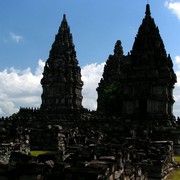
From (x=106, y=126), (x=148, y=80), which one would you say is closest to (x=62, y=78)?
(x=148, y=80)

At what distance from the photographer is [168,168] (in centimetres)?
1653

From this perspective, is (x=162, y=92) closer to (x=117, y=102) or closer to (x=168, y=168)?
(x=117, y=102)

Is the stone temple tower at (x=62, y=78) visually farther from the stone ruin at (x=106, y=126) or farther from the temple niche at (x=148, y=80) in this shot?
the temple niche at (x=148, y=80)

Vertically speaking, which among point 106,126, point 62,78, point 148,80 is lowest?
point 106,126

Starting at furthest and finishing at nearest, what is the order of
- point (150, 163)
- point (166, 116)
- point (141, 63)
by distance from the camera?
point (141, 63), point (166, 116), point (150, 163)

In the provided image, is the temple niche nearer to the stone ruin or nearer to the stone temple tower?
the stone ruin

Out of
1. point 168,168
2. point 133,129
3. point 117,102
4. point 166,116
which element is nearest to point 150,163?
point 168,168

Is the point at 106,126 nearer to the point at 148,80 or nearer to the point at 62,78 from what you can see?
the point at 148,80

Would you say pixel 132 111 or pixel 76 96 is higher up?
pixel 76 96

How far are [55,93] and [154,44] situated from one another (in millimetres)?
34202

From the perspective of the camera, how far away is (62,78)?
230ft

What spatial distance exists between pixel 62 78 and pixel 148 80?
115ft

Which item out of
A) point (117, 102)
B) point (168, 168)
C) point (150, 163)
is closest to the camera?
point (150, 163)

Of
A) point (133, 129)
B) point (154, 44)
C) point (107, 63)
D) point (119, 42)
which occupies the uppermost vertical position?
point (119, 42)
